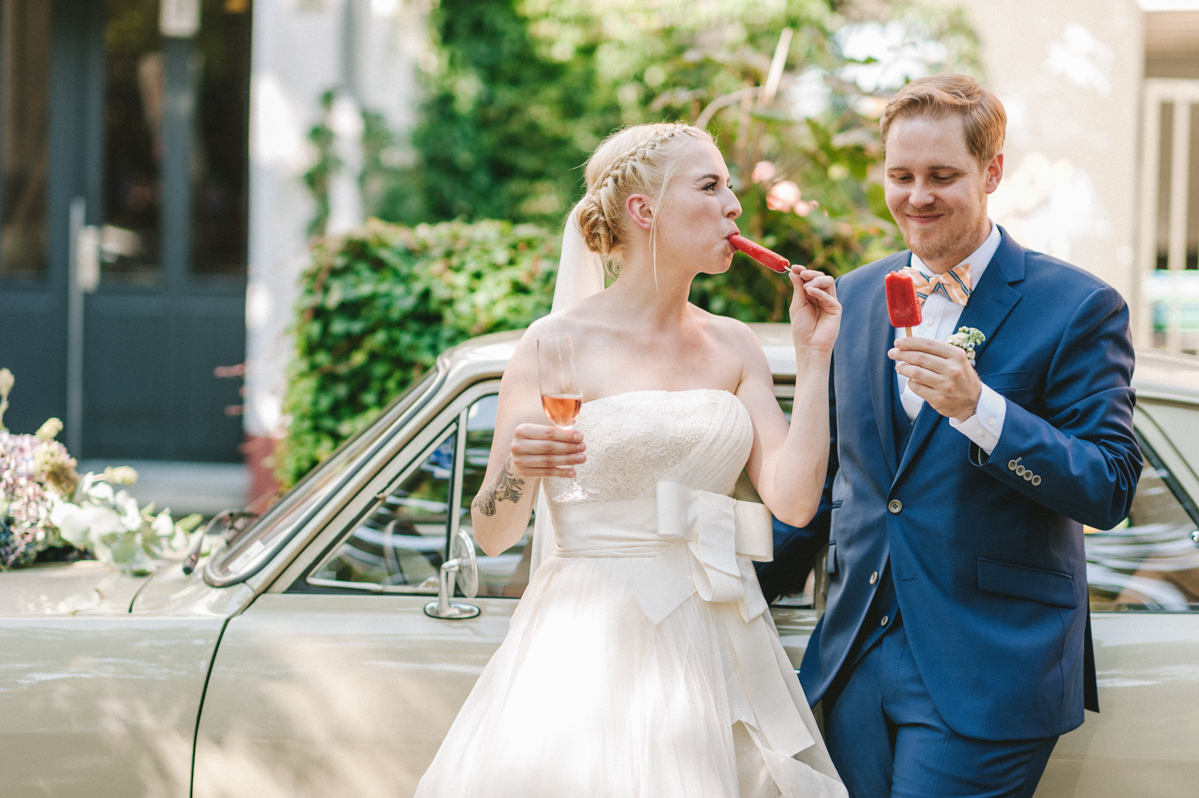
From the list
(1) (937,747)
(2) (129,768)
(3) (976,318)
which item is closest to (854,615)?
(1) (937,747)

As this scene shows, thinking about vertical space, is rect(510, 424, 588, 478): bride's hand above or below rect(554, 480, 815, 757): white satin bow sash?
above

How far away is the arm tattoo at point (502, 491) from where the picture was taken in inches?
84.0

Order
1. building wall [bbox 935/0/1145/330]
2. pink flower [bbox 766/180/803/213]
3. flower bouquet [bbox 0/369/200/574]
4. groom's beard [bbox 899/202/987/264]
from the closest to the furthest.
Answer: groom's beard [bbox 899/202/987/264], flower bouquet [bbox 0/369/200/574], pink flower [bbox 766/180/803/213], building wall [bbox 935/0/1145/330]

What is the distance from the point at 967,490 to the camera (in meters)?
2.04

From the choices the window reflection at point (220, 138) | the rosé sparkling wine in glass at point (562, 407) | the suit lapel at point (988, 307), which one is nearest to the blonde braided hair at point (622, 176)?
the rosé sparkling wine in glass at point (562, 407)

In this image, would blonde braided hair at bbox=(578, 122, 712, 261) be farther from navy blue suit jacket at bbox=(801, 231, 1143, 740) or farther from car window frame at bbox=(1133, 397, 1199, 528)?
car window frame at bbox=(1133, 397, 1199, 528)

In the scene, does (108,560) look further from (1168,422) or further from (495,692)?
(1168,422)

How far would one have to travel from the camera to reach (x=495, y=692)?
2.16 m

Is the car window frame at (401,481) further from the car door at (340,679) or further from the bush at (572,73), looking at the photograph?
the bush at (572,73)

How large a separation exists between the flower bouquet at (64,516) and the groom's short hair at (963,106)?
2351mm

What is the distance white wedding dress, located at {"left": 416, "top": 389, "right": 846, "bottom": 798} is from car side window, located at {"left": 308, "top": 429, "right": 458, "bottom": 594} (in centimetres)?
40

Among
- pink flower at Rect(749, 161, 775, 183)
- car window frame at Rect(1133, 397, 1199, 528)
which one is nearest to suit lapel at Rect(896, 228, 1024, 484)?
car window frame at Rect(1133, 397, 1199, 528)

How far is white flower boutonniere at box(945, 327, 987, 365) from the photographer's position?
1987 millimetres

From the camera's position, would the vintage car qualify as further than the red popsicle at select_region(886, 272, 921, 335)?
Yes
